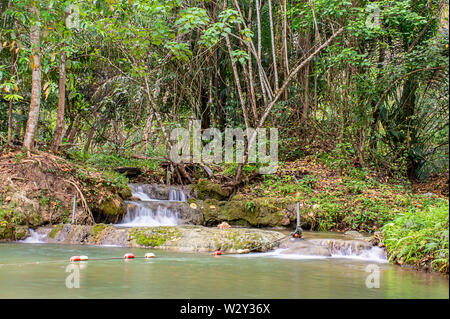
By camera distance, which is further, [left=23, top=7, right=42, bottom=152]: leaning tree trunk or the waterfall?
[left=23, top=7, right=42, bottom=152]: leaning tree trunk

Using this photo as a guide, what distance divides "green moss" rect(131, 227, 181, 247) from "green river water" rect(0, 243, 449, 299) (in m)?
0.93

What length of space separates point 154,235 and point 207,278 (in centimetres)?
285

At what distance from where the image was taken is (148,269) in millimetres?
4641

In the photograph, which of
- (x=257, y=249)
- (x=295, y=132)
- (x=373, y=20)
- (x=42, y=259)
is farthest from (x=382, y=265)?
(x=295, y=132)

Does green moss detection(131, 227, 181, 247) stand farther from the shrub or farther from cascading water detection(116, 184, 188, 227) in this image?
the shrub

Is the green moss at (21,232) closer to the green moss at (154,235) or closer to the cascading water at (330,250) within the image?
the green moss at (154,235)

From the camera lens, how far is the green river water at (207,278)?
3.51 metres

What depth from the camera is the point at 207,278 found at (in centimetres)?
418

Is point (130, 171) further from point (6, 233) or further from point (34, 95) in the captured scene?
point (6, 233)

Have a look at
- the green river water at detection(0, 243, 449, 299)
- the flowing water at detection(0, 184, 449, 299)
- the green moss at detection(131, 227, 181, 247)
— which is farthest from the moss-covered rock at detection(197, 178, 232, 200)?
the green river water at detection(0, 243, 449, 299)

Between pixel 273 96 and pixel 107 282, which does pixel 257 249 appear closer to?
pixel 107 282

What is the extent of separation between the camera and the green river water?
3.51 meters

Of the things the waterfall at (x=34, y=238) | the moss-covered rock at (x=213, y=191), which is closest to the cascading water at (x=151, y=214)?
the moss-covered rock at (x=213, y=191)

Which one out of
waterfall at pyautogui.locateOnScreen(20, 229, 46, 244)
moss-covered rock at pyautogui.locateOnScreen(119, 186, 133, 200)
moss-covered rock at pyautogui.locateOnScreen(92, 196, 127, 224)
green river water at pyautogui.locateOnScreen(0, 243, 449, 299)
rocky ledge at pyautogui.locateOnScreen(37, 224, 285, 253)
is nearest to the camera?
green river water at pyautogui.locateOnScreen(0, 243, 449, 299)
